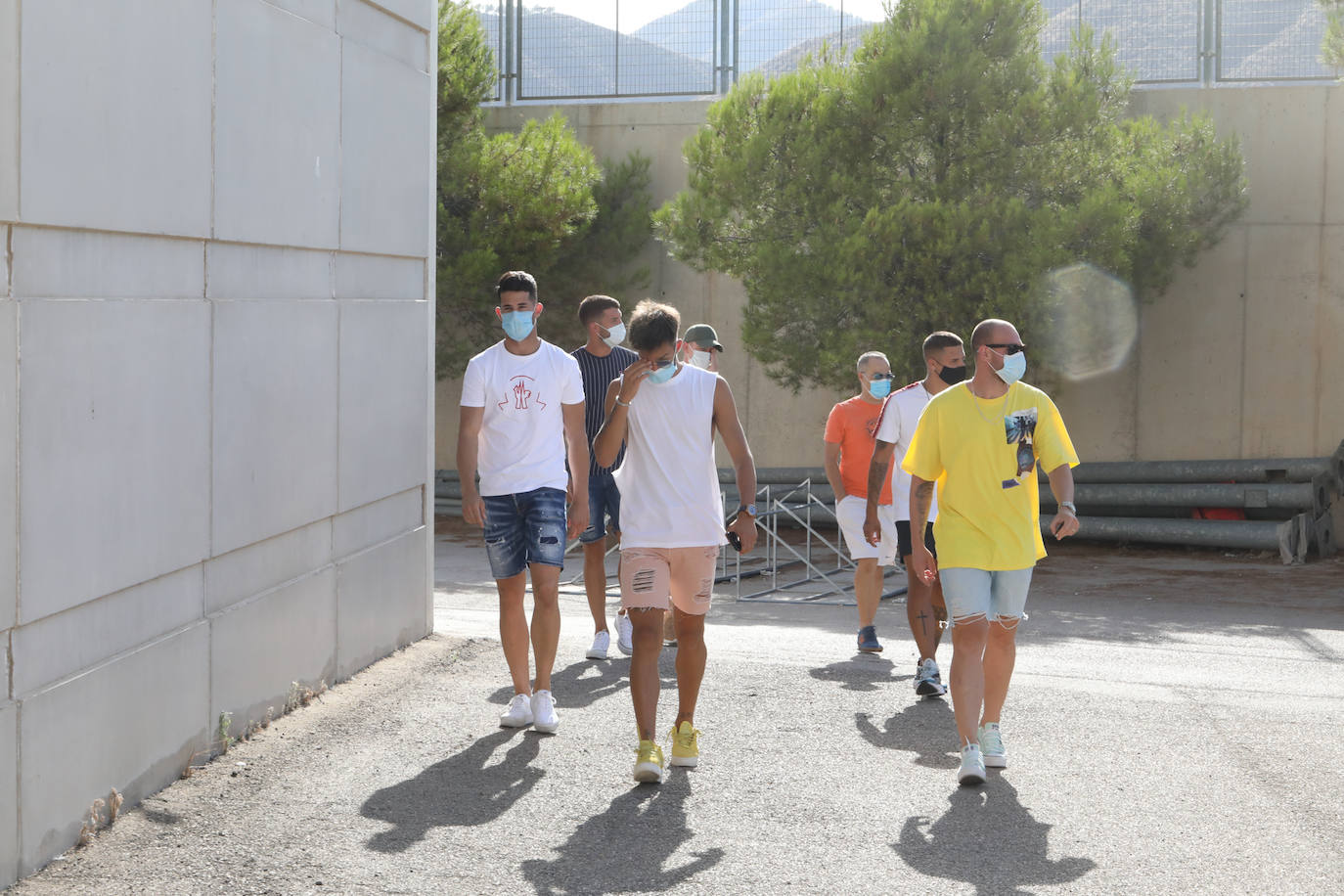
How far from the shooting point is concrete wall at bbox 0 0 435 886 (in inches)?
170

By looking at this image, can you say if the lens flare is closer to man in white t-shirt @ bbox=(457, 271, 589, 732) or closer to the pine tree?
the pine tree

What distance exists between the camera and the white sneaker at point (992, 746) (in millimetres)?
5680

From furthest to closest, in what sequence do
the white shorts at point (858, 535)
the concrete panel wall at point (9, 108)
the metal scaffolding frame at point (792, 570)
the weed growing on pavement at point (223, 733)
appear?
1. the metal scaffolding frame at point (792, 570)
2. the white shorts at point (858, 535)
3. the weed growing on pavement at point (223, 733)
4. the concrete panel wall at point (9, 108)

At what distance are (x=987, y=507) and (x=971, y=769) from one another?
0.98 m

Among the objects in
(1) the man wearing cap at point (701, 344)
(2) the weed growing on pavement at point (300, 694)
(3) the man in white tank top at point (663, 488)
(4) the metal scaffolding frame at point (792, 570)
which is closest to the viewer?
(3) the man in white tank top at point (663, 488)

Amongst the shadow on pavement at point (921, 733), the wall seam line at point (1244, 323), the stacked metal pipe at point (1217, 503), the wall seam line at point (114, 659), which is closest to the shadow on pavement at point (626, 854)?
the shadow on pavement at point (921, 733)

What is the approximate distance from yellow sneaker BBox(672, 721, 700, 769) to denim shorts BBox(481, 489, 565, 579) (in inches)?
37.8

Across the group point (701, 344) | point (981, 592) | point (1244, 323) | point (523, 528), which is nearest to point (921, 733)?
point (981, 592)

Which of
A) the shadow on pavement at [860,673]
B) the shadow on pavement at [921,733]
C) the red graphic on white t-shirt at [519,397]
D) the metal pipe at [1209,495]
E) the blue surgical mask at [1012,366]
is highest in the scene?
the blue surgical mask at [1012,366]

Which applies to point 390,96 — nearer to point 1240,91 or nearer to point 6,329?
point 6,329

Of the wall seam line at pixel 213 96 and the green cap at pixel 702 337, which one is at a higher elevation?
the wall seam line at pixel 213 96

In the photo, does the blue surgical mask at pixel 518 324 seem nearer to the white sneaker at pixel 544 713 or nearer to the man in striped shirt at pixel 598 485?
the man in striped shirt at pixel 598 485

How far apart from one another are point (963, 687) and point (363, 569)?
3.09 metres

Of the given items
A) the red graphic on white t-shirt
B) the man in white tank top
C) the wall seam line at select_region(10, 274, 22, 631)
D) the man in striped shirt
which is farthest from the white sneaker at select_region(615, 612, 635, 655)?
the wall seam line at select_region(10, 274, 22, 631)
